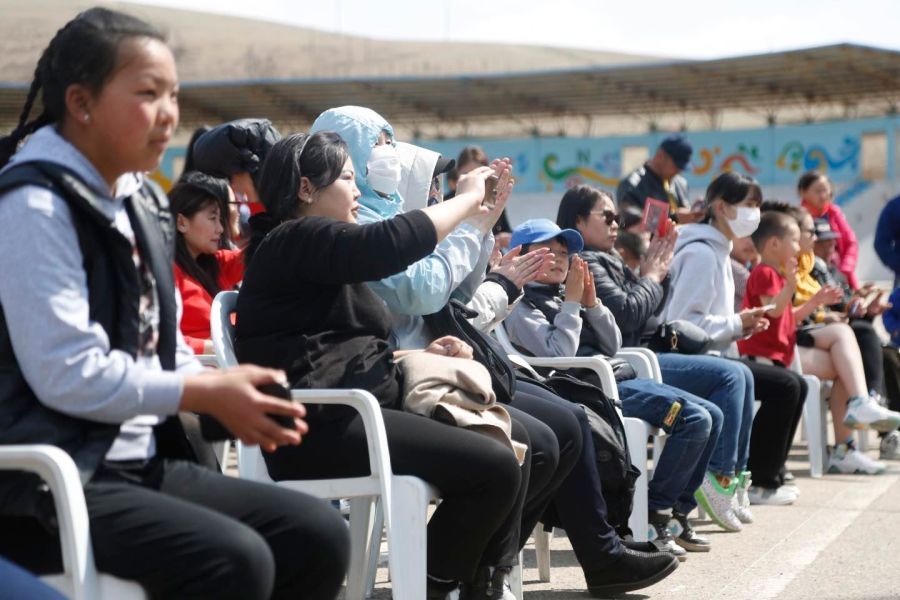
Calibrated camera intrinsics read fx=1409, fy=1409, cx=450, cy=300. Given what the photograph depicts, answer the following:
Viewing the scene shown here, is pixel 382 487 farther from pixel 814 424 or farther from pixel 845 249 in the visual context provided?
pixel 845 249

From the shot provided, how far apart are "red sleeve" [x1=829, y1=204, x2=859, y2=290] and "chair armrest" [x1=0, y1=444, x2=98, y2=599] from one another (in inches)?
350

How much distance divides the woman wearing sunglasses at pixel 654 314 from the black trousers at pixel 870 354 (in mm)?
2863

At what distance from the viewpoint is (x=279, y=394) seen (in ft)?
8.06

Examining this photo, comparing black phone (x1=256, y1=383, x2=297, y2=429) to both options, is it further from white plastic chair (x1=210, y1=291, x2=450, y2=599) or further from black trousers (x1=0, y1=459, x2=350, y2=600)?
white plastic chair (x1=210, y1=291, x2=450, y2=599)

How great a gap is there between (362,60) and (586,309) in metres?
94.9

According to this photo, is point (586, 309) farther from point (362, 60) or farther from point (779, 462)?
point (362, 60)

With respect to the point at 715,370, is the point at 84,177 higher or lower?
higher

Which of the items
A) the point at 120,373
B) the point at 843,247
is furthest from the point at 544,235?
the point at 843,247

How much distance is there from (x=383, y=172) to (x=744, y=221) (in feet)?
10.1

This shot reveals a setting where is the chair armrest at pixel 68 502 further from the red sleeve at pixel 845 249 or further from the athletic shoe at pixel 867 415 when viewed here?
the red sleeve at pixel 845 249

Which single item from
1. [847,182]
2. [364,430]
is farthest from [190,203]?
[847,182]

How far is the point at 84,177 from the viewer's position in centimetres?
252

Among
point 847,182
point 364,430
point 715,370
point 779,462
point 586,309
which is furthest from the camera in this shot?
point 847,182

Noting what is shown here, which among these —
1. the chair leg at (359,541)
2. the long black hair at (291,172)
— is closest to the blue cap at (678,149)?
the chair leg at (359,541)
